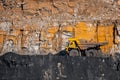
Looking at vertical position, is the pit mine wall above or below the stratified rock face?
below

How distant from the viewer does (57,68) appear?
37.8 feet

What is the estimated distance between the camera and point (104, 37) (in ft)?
61.1

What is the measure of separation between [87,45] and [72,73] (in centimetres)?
393

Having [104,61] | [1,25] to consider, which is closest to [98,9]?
[1,25]

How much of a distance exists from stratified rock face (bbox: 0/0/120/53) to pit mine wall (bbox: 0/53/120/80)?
685 cm

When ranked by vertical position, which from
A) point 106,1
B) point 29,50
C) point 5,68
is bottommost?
point 29,50

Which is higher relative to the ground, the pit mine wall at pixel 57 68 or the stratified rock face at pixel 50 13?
the stratified rock face at pixel 50 13

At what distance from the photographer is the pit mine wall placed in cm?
1132

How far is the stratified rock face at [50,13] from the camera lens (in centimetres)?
1894

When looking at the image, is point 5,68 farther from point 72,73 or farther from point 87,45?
point 87,45

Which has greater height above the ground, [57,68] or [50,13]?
[50,13]

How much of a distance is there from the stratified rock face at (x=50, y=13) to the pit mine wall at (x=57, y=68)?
6847mm

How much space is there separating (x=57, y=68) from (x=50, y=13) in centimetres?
847

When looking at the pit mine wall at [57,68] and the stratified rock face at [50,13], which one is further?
the stratified rock face at [50,13]
